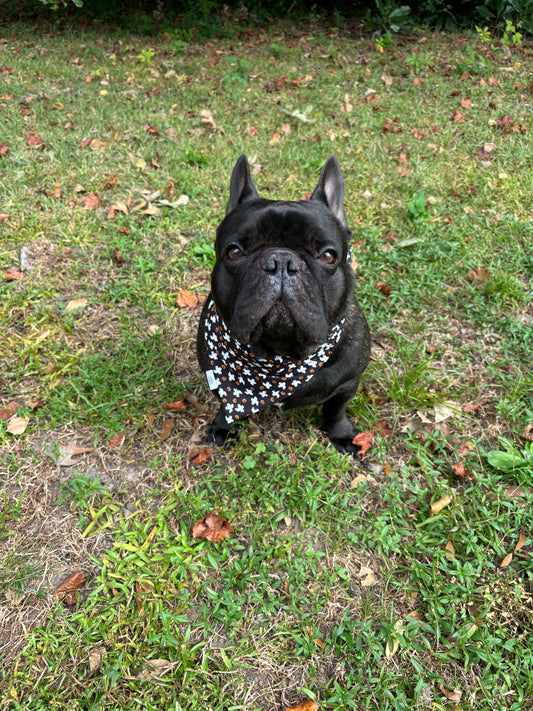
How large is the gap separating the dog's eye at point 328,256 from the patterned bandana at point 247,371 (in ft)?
1.02

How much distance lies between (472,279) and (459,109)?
11.3ft

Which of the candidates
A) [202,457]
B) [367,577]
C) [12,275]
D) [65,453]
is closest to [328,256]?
[202,457]

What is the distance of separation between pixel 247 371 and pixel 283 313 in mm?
592

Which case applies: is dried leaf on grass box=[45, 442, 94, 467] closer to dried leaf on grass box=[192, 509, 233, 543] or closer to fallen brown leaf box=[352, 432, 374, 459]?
dried leaf on grass box=[192, 509, 233, 543]

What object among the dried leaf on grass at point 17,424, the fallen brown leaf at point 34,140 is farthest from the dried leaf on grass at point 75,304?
the fallen brown leaf at point 34,140

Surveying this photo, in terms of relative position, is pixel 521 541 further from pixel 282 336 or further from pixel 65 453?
pixel 65 453

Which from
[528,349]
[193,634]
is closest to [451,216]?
[528,349]

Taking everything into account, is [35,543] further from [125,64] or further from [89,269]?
[125,64]

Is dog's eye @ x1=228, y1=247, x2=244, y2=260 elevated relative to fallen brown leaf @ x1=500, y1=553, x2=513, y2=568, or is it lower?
elevated

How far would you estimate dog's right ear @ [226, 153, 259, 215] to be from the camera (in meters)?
2.23

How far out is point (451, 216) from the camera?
4207 mm

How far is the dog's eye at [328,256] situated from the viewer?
78.6 inches

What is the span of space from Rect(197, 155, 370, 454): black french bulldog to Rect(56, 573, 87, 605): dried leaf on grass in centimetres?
96

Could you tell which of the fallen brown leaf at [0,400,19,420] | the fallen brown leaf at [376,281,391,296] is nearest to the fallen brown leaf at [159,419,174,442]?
the fallen brown leaf at [0,400,19,420]
